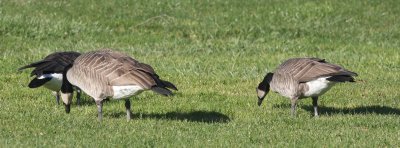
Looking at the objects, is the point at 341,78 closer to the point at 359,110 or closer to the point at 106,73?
the point at 359,110

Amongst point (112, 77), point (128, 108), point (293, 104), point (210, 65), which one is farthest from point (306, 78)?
point (210, 65)

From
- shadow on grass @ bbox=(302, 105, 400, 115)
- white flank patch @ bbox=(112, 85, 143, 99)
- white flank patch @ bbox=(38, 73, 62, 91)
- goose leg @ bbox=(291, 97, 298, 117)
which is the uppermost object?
white flank patch @ bbox=(112, 85, 143, 99)

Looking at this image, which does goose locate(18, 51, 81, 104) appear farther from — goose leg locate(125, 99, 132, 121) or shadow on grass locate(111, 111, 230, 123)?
goose leg locate(125, 99, 132, 121)

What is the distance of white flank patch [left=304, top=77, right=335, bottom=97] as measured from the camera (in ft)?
37.5

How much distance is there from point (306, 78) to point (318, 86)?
209 millimetres

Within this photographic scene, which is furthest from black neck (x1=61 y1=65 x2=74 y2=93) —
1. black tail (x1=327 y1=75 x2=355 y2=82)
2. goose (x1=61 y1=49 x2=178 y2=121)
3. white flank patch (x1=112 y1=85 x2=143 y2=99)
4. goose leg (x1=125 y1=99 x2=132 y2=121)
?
black tail (x1=327 y1=75 x2=355 y2=82)

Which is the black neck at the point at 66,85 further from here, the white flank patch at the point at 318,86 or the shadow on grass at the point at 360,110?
the shadow on grass at the point at 360,110

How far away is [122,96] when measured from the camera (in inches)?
420

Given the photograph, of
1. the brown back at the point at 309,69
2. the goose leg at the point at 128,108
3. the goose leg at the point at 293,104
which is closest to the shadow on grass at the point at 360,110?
the goose leg at the point at 293,104

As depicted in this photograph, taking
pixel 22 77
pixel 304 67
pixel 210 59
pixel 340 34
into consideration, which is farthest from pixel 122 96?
pixel 340 34

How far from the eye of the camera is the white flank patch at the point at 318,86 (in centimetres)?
1144

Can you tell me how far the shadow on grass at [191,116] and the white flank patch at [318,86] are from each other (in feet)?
4.31

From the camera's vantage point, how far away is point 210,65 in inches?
667

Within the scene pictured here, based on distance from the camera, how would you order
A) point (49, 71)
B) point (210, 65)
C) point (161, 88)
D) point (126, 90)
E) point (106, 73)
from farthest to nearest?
point (210, 65) → point (49, 71) → point (106, 73) → point (126, 90) → point (161, 88)
